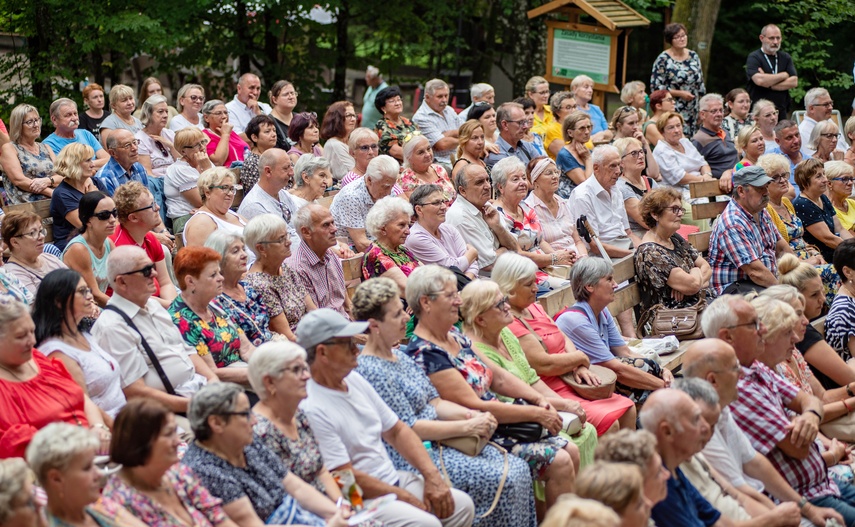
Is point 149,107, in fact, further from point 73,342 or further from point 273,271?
point 73,342

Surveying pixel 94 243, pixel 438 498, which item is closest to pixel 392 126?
pixel 94 243

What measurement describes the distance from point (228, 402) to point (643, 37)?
16.0m

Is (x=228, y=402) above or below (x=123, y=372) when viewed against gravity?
above

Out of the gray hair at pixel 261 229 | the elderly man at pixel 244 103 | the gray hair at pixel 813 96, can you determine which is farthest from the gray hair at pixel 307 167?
the gray hair at pixel 813 96

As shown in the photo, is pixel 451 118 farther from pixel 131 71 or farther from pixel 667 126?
pixel 131 71

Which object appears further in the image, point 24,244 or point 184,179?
point 184,179

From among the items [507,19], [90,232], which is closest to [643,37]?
[507,19]

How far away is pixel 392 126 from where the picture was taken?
10.2 meters

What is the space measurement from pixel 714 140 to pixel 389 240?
5.85m

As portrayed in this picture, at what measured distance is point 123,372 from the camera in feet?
16.9

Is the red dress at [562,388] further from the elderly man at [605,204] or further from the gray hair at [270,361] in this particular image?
the elderly man at [605,204]

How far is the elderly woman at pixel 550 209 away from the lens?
27.6ft

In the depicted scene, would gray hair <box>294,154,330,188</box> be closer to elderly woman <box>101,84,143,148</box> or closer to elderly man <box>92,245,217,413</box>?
elderly woman <box>101,84,143,148</box>

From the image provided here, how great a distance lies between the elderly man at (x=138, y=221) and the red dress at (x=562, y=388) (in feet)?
7.10
